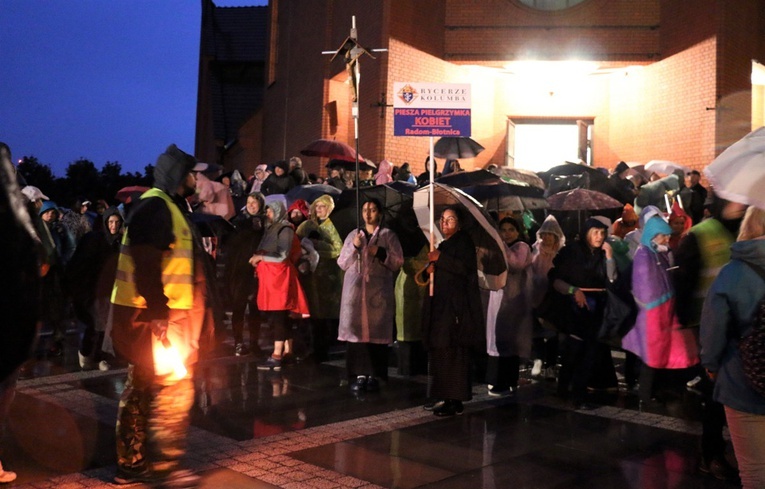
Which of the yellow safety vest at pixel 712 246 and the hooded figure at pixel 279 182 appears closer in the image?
the yellow safety vest at pixel 712 246

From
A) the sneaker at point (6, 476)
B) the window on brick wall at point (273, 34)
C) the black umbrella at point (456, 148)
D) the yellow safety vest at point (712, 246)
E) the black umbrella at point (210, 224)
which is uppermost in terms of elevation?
the window on brick wall at point (273, 34)

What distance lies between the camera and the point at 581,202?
12188mm

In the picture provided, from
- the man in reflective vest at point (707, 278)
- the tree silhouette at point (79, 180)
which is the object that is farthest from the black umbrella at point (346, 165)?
the tree silhouette at point (79, 180)

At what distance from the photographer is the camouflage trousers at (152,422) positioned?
19.0ft

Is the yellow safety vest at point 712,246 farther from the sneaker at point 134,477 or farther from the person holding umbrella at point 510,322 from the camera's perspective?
the sneaker at point 134,477

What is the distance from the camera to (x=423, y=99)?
9.44 metres

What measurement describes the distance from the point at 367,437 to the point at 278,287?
3.92m

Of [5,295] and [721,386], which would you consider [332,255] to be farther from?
[5,295]

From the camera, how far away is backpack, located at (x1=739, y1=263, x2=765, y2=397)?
14.6 ft

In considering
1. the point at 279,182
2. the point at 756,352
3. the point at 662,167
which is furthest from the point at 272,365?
the point at 662,167

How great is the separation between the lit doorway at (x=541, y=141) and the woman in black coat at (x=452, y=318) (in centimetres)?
1362

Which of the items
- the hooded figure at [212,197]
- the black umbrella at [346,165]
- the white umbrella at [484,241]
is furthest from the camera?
the black umbrella at [346,165]

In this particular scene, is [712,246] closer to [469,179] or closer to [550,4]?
[469,179]

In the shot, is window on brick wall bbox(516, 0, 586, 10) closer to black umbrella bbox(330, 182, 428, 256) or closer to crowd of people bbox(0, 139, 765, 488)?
crowd of people bbox(0, 139, 765, 488)
